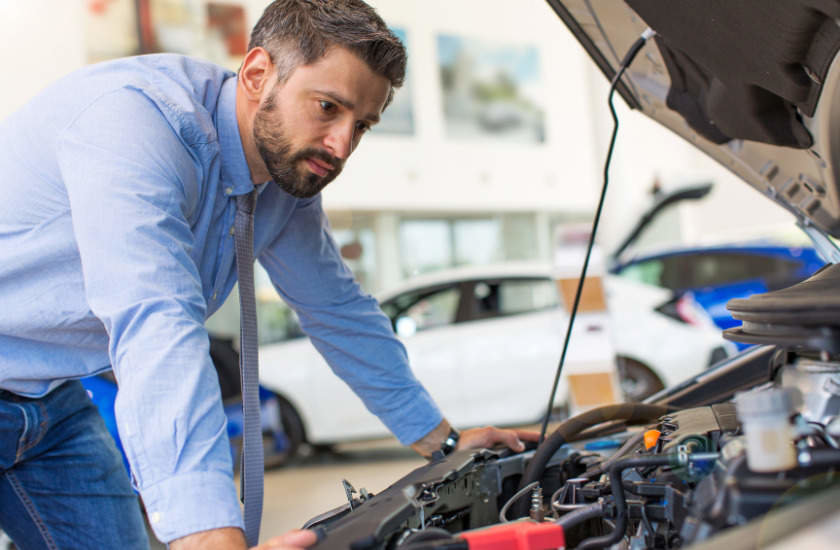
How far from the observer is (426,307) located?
5.70 m

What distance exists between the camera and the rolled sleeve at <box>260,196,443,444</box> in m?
1.63

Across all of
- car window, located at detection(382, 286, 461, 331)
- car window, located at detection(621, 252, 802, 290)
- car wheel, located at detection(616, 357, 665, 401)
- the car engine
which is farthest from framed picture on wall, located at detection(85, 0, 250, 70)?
the car engine

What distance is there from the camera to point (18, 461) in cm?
138

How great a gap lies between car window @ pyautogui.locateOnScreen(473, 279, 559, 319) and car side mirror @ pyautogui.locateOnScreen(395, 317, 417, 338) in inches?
18.6

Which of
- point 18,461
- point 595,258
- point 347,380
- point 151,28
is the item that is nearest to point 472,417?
point 595,258

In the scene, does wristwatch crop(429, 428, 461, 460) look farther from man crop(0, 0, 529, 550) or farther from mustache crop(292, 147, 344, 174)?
mustache crop(292, 147, 344, 174)

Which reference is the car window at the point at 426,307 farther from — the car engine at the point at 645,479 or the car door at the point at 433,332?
the car engine at the point at 645,479

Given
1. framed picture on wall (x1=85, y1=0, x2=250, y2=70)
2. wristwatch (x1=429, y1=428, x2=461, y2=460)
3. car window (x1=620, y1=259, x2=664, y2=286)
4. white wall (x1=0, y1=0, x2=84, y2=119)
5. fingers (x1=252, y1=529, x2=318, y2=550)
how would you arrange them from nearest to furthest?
fingers (x1=252, y1=529, x2=318, y2=550), wristwatch (x1=429, y1=428, x2=461, y2=460), car window (x1=620, y1=259, x2=664, y2=286), white wall (x1=0, y1=0, x2=84, y2=119), framed picture on wall (x1=85, y1=0, x2=250, y2=70)

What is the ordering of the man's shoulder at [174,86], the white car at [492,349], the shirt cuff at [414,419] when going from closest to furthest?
1. the man's shoulder at [174,86]
2. the shirt cuff at [414,419]
3. the white car at [492,349]

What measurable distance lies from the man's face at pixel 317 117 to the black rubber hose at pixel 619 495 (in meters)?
0.67

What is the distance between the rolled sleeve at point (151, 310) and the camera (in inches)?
36.0

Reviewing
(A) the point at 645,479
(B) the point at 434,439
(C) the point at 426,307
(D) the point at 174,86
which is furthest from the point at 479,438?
(C) the point at 426,307

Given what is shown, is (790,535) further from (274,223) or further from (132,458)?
(274,223)

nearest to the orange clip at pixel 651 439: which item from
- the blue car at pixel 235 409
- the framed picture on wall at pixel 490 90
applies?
the blue car at pixel 235 409
